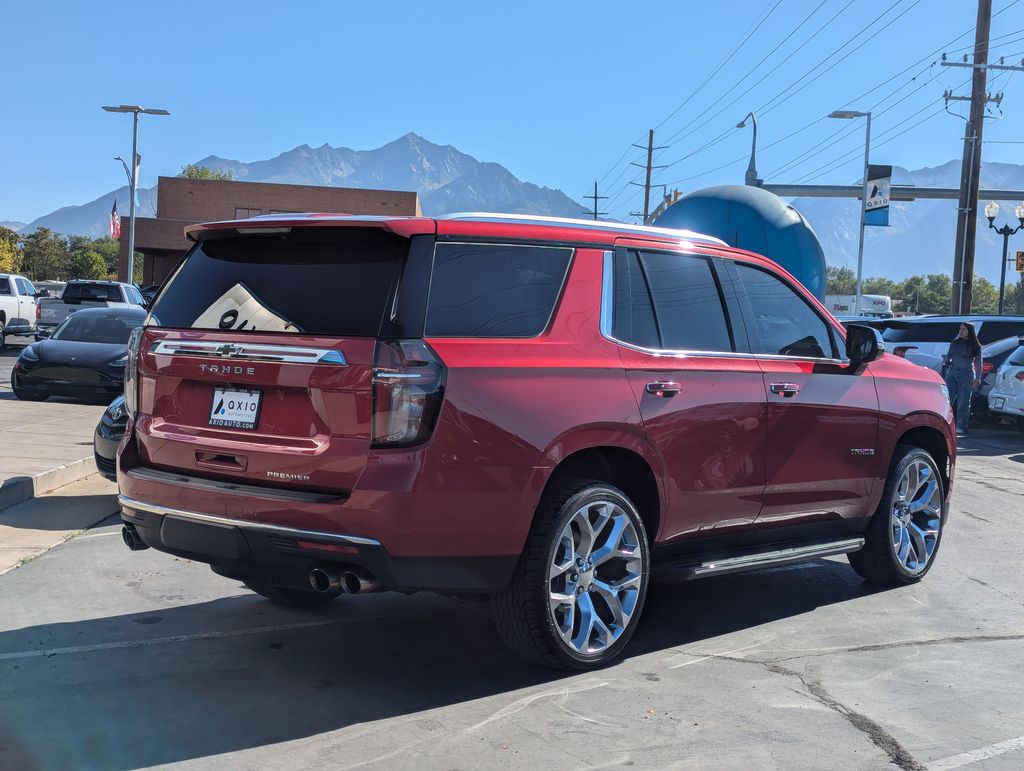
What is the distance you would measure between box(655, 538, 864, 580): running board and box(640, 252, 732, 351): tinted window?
Result: 41.1 inches

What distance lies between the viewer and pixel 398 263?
4.23 meters

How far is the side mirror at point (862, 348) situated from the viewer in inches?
237

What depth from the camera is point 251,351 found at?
4.26 m

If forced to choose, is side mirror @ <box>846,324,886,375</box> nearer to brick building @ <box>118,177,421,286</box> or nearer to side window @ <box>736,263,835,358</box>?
side window @ <box>736,263,835,358</box>

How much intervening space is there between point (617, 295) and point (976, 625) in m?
2.77

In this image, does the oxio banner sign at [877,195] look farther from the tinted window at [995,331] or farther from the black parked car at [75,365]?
the black parked car at [75,365]

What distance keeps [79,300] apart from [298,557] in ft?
78.7

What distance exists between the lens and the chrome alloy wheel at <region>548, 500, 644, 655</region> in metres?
4.55

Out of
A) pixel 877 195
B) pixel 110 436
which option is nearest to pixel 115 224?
pixel 877 195

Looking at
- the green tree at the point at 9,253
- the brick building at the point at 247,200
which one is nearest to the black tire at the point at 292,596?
the brick building at the point at 247,200

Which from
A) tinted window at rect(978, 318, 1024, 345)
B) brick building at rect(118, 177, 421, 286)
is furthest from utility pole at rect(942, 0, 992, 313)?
brick building at rect(118, 177, 421, 286)

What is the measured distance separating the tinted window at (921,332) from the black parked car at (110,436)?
1565cm

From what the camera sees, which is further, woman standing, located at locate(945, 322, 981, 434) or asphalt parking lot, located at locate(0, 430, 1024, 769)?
woman standing, located at locate(945, 322, 981, 434)

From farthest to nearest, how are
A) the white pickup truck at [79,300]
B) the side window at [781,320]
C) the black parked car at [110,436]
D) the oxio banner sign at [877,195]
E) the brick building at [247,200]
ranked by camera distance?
the brick building at [247,200], the oxio banner sign at [877,195], the white pickup truck at [79,300], the black parked car at [110,436], the side window at [781,320]
